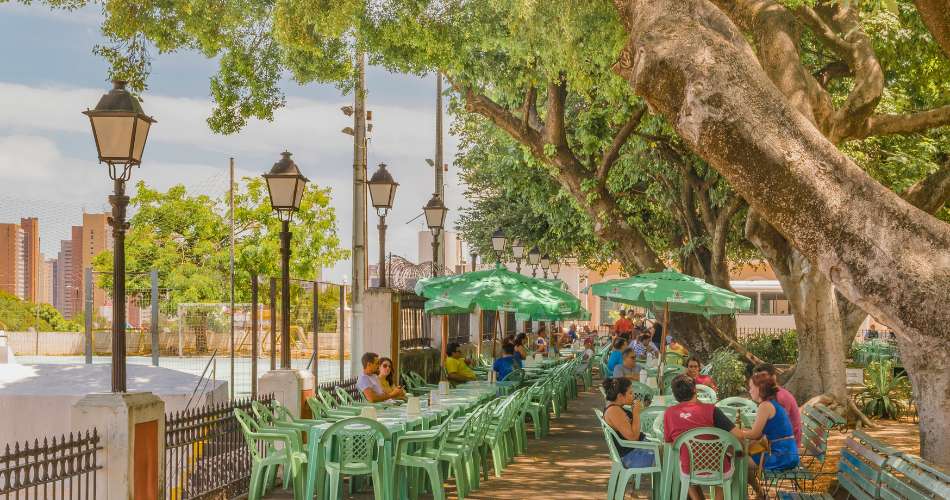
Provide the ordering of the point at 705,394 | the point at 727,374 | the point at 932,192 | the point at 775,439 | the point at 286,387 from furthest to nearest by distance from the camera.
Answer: the point at 727,374
the point at 932,192
the point at 705,394
the point at 286,387
the point at 775,439

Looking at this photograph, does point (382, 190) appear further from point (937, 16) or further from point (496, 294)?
point (937, 16)

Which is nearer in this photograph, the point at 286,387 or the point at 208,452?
the point at 208,452

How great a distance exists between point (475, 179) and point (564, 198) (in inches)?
265

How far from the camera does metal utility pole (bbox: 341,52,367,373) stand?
16703 mm

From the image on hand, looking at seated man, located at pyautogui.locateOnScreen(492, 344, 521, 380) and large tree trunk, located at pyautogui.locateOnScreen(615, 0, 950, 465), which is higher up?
large tree trunk, located at pyautogui.locateOnScreen(615, 0, 950, 465)

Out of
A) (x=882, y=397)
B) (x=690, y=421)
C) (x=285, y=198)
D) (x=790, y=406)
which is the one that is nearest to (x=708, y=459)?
(x=690, y=421)

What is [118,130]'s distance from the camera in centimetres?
823

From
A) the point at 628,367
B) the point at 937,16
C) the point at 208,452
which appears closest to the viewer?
the point at 937,16

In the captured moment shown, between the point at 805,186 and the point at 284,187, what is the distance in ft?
22.5

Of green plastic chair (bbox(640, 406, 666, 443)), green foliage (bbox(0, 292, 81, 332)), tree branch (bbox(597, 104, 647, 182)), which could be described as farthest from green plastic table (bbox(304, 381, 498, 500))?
green foliage (bbox(0, 292, 81, 332))

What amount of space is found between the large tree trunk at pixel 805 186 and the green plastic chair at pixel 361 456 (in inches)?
153

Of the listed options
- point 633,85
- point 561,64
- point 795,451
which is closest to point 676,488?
point 795,451

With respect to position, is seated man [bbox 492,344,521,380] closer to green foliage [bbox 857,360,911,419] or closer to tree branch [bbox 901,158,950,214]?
green foliage [bbox 857,360,911,419]

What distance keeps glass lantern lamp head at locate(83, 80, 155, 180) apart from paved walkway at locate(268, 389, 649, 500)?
4.14m
